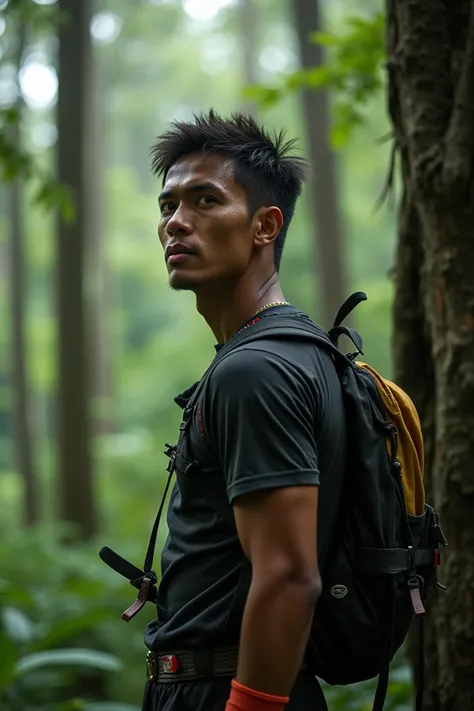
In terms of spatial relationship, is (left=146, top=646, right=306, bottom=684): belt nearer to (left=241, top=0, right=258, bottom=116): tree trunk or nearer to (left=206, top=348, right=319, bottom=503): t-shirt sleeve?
(left=206, top=348, right=319, bottom=503): t-shirt sleeve

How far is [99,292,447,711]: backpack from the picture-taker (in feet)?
7.72

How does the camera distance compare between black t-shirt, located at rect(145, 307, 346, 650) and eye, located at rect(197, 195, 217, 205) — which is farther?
eye, located at rect(197, 195, 217, 205)

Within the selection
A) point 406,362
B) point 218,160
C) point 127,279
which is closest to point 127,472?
point 127,279

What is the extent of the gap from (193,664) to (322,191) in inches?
432

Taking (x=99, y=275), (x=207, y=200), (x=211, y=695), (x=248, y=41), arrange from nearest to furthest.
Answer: (x=211, y=695) → (x=207, y=200) → (x=248, y=41) → (x=99, y=275)

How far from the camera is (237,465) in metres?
2.11

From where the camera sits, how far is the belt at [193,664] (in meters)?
2.34

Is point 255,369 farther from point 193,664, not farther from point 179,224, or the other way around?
point 193,664

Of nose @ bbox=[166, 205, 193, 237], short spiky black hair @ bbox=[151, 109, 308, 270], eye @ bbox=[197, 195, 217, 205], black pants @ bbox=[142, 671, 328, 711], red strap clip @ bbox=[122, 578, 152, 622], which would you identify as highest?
short spiky black hair @ bbox=[151, 109, 308, 270]

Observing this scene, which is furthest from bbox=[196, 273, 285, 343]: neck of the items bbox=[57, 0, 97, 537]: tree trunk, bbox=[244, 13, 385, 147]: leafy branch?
bbox=[57, 0, 97, 537]: tree trunk

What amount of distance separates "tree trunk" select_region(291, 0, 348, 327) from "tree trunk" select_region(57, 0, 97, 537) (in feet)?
10.4

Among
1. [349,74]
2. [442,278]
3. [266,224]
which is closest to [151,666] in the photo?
[266,224]

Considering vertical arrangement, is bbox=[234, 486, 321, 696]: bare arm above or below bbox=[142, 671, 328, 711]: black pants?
above

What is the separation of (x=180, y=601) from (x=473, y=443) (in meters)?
1.60
